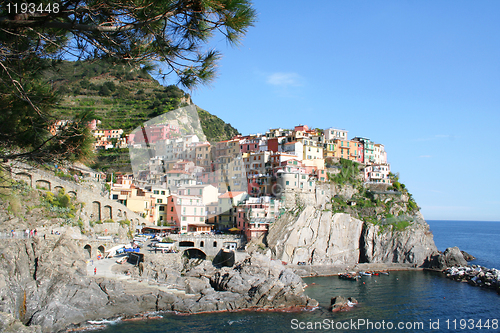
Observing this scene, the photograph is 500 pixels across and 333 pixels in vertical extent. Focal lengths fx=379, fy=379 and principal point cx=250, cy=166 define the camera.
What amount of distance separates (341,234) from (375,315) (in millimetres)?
18625

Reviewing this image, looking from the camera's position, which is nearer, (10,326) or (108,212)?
(10,326)

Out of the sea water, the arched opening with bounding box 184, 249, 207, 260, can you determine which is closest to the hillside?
the arched opening with bounding box 184, 249, 207, 260

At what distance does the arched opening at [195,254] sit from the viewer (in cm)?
3785

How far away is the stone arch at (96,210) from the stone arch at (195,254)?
907 centimetres

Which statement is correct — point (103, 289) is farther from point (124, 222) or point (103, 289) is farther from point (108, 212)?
point (108, 212)

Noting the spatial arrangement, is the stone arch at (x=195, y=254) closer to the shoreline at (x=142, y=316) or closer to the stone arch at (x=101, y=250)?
the stone arch at (x=101, y=250)

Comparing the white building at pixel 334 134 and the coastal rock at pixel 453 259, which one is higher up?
the white building at pixel 334 134

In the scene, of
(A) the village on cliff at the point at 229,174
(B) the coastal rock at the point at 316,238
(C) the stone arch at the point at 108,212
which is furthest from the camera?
(A) the village on cliff at the point at 229,174

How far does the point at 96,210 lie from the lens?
36.9m

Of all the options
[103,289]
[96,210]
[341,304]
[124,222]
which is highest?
[96,210]

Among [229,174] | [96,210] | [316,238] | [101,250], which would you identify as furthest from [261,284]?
[229,174]

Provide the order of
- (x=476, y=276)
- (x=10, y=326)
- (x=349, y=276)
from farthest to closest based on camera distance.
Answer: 1. (x=476, y=276)
2. (x=349, y=276)
3. (x=10, y=326)

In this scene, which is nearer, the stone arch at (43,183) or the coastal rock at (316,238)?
the stone arch at (43,183)

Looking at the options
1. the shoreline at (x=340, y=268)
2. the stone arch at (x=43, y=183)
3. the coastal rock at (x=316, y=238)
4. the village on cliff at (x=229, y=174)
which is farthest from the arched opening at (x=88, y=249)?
the shoreline at (x=340, y=268)
